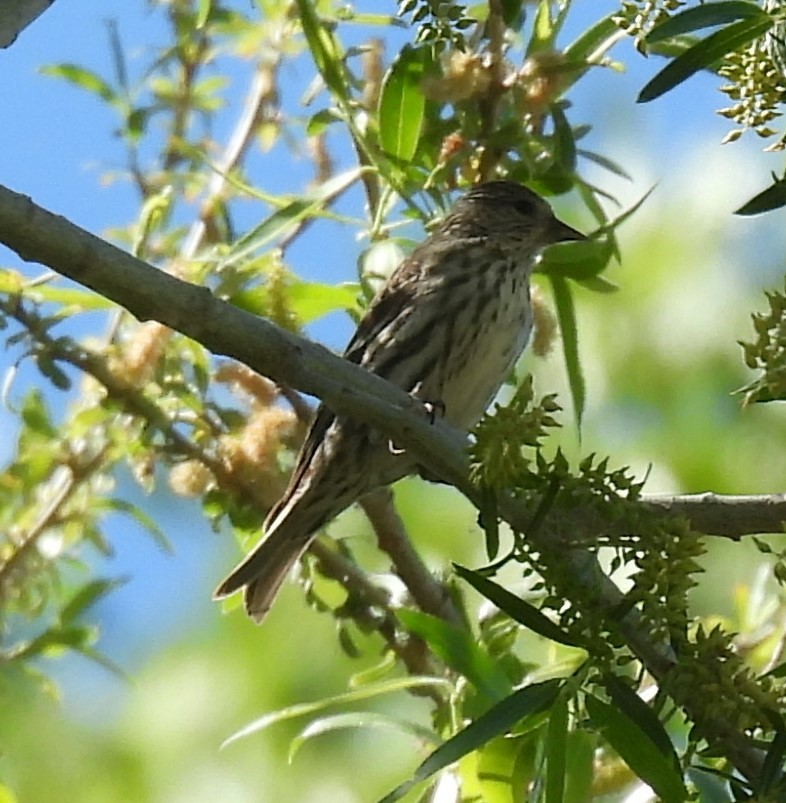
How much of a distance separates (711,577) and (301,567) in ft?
6.04

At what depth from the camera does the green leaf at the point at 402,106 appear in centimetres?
278

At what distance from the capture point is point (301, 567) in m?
3.44

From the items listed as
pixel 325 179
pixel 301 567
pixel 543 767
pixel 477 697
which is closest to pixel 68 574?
pixel 301 567

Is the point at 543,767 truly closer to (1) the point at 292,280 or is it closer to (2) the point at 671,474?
(1) the point at 292,280

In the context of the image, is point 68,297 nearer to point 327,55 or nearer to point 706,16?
→ point 327,55

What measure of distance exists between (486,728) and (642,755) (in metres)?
0.15

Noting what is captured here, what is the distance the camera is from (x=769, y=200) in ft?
5.10

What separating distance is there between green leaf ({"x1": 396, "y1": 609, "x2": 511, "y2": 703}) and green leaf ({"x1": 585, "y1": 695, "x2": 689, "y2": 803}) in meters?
0.36

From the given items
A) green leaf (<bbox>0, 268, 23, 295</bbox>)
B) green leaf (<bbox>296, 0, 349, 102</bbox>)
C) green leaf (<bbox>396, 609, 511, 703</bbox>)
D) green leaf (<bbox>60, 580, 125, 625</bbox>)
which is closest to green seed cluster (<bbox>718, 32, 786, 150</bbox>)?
green leaf (<bbox>396, 609, 511, 703</bbox>)

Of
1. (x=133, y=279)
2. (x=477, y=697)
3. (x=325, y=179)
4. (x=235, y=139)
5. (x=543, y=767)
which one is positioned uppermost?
(x=235, y=139)

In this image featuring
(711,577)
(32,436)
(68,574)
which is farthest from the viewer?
(711,577)

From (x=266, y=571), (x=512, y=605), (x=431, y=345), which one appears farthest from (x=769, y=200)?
(x=431, y=345)

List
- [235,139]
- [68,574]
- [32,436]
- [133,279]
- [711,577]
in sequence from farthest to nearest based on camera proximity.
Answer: [711,577], [68,574], [235,139], [32,436], [133,279]

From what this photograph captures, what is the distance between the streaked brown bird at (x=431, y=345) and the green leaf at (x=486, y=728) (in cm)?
147
